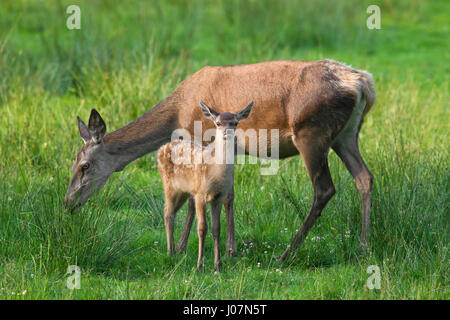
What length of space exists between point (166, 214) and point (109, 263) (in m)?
0.74

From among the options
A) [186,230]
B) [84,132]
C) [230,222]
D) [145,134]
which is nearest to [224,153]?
[230,222]

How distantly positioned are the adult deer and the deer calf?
0.94 feet

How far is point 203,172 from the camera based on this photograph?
609cm

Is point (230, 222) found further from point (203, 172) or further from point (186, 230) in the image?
point (203, 172)

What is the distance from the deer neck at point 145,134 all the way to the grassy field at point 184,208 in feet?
1.39

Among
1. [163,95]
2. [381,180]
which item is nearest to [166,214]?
[381,180]

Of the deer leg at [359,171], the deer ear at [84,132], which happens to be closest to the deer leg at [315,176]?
the deer leg at [359,171]

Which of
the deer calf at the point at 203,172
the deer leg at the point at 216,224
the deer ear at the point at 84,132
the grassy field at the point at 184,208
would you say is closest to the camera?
the grassy field at the point at 184,208

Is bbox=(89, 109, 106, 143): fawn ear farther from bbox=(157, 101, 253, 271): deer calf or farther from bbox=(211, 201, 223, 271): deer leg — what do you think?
bbox=(211, 201, 223, 271): deer leg

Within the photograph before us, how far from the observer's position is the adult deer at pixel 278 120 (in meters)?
6.59

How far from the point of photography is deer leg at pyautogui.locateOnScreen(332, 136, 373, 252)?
660cm

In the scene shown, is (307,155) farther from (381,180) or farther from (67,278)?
(67,278)

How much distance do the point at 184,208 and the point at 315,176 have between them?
5.32 ft

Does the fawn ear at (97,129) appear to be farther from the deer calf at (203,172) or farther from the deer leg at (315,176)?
the deer leg at (315,176)
